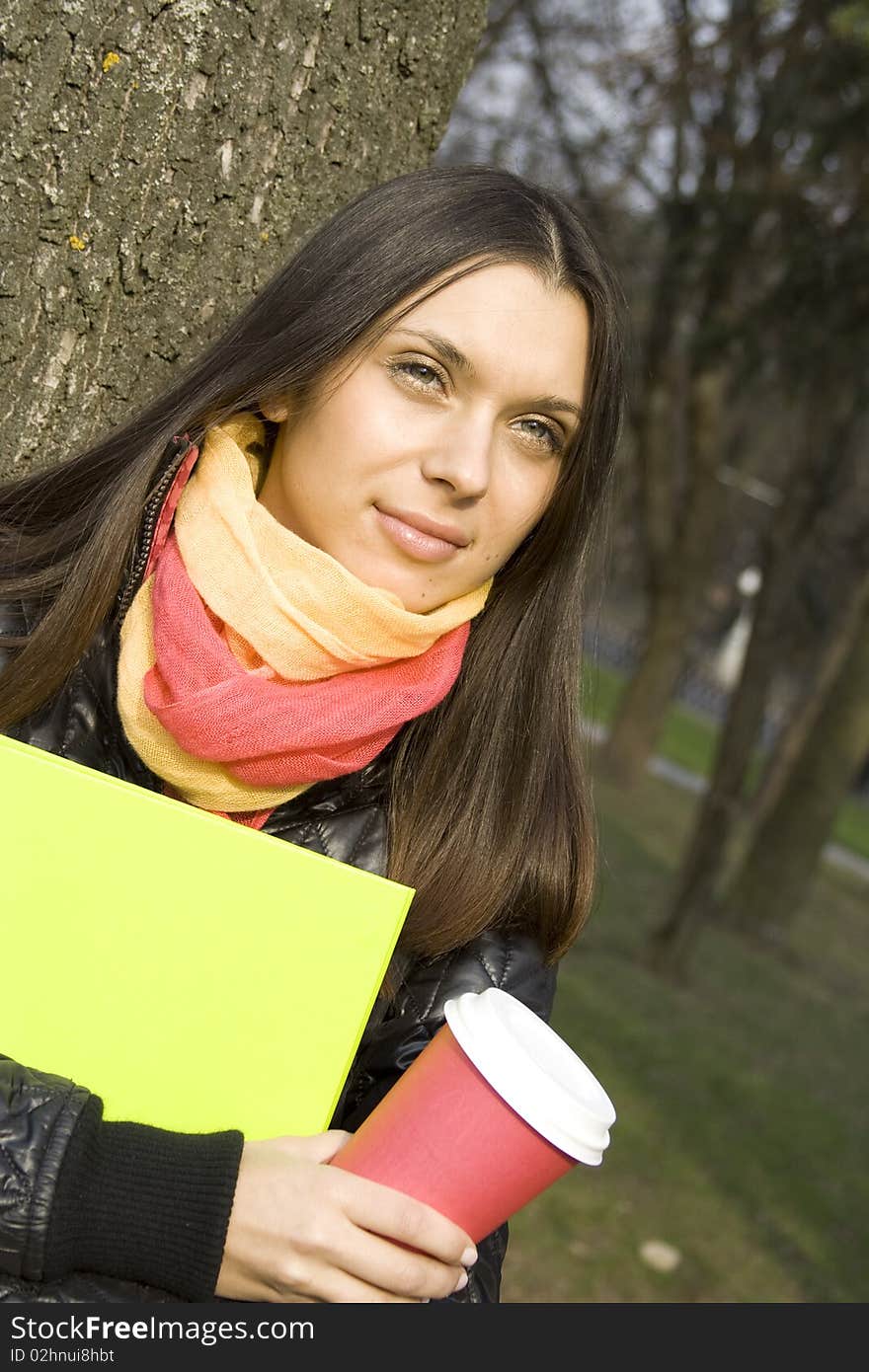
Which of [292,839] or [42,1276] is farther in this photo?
[292,839]

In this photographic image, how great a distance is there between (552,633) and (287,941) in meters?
0.73

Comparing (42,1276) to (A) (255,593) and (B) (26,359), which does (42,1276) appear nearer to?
(A) (255,593)

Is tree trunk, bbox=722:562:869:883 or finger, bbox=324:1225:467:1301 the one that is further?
tree trunk, bbox=722:562:869:883

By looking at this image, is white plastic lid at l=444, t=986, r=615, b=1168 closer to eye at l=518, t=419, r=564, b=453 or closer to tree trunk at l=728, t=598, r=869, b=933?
eye at l=518, t=419, r=564, b=453

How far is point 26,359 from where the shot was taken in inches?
80.8

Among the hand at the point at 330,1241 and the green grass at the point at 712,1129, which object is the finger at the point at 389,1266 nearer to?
the hand at the point at 330,1241

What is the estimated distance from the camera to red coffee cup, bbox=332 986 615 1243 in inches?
56.1

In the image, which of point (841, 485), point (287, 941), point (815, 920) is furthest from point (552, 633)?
point (815, 920)

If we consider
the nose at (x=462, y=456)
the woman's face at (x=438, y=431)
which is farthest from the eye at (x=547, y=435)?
the nose at (x=462, y=456)

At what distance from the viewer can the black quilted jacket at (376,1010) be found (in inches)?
59.4

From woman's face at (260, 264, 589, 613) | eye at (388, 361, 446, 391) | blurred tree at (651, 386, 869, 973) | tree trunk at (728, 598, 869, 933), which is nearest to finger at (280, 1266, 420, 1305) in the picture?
woman's face at (260, 264, 589, 613)

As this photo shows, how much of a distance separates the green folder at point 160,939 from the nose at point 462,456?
0.53 m

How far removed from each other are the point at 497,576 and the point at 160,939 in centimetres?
81

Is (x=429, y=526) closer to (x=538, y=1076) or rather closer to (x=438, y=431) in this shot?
(x=438, y=431)
